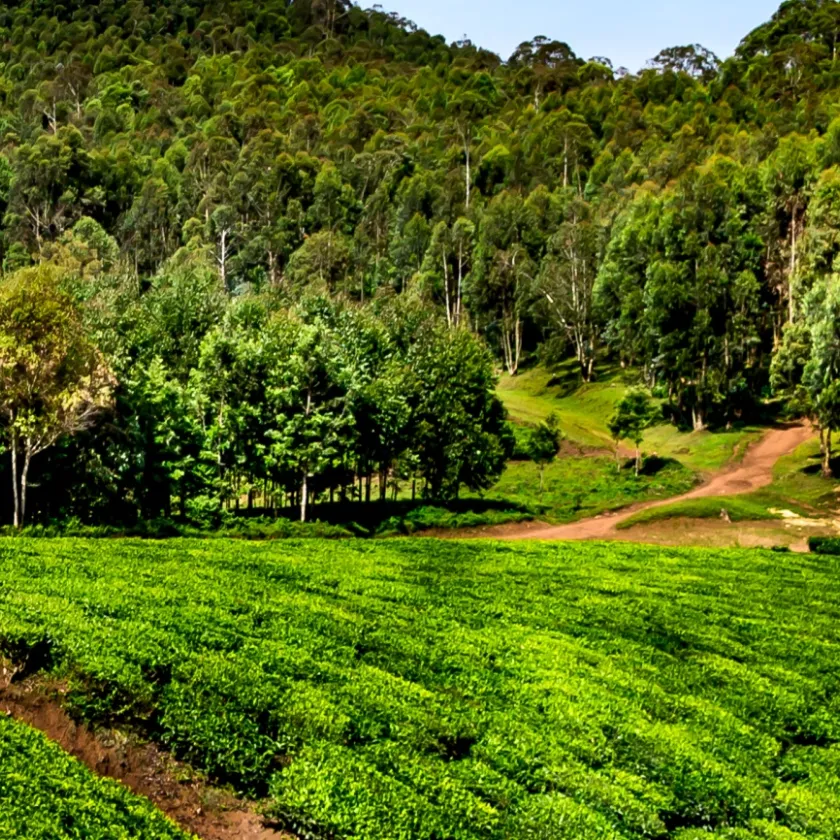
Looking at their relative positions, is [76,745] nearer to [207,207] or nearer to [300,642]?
[300,642]

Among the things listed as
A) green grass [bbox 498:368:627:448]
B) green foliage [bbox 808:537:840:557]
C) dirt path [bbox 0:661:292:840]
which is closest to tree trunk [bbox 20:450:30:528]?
dirt path [bbox 0:661:292:840]

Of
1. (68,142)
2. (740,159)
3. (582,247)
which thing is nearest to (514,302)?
(582,247)

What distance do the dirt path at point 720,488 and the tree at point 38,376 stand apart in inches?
876

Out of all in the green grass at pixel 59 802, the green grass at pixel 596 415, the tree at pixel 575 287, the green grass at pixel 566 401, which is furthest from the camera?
the tree at pixel 575 287

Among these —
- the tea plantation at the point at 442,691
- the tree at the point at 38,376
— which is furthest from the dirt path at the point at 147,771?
the tree at the point at 38,376

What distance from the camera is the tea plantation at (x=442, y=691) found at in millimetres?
14117

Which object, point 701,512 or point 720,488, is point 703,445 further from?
point 701,512

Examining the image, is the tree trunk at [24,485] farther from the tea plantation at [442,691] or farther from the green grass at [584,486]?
the green grass at [584,486]

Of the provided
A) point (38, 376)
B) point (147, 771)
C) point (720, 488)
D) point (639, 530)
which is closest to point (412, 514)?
point (639, 530)

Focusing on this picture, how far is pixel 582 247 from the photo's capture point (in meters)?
105

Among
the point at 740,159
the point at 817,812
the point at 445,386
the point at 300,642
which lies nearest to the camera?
the point at 817,812

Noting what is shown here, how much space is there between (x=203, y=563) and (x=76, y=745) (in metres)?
11.8

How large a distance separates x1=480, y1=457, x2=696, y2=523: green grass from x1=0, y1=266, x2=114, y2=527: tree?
27.3 m

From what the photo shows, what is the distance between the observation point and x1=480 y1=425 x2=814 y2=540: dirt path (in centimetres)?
4525
